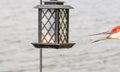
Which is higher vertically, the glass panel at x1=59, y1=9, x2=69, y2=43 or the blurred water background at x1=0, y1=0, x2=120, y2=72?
the glass panel at x1=59, y1=9, x2=69, y2=43

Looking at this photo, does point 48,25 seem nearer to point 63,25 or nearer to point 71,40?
point 63,25

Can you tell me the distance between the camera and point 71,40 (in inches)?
119

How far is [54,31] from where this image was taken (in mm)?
1643

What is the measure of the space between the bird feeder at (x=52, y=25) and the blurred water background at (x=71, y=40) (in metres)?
1.30

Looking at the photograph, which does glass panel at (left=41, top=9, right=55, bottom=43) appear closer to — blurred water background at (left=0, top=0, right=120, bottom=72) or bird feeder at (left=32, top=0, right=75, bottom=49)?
bird feeder at (left=32, top=0, right=75, bottom=49)

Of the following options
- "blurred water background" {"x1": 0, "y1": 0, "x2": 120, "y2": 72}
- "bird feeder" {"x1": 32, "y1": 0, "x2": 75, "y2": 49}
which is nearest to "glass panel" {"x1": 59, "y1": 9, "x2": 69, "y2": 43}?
"bird feeder" {"x1": 32, "y1": 0, "x2": 75, "y2": 49}

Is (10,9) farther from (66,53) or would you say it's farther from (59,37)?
(59,37)

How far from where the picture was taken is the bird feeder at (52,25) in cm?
162

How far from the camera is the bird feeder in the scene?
1.62 meters

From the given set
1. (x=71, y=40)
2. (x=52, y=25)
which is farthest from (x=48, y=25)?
(x=71, y=40)

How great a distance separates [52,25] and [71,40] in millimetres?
1386

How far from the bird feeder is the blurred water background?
1.30m

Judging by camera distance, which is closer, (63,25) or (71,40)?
(63,25)

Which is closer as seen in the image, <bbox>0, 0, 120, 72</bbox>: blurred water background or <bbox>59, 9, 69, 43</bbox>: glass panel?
<bbox>59, 9, 69, 43</bbox>: glass panel
